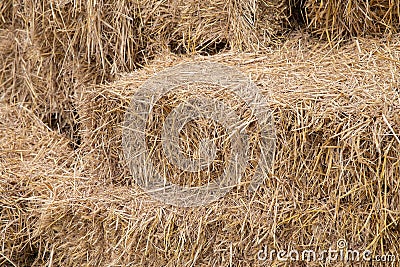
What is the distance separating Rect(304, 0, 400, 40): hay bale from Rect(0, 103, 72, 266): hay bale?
3.20 ft

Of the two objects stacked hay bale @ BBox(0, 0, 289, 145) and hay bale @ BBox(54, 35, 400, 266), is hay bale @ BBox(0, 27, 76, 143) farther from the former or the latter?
hay bale @ BBox(54, 35, 400, 266)

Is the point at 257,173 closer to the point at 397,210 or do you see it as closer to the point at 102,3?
the point at 397,210

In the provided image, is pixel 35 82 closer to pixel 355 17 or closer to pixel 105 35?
pixel 105 35

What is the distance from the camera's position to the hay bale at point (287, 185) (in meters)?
1.67

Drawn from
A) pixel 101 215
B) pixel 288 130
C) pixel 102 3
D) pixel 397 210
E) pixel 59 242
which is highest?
pixel 102 3

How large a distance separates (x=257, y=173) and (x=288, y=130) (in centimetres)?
14

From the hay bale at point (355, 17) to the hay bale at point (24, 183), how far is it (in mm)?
976

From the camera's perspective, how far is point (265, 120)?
1.75m

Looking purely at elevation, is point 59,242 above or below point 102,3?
below

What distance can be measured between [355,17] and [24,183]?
3.85ft

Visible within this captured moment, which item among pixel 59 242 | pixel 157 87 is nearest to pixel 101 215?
pixel 59 242

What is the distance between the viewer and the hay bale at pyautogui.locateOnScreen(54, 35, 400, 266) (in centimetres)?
167

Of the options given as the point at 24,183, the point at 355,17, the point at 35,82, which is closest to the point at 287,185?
the point at 355,17

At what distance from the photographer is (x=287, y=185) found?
1.77 m
